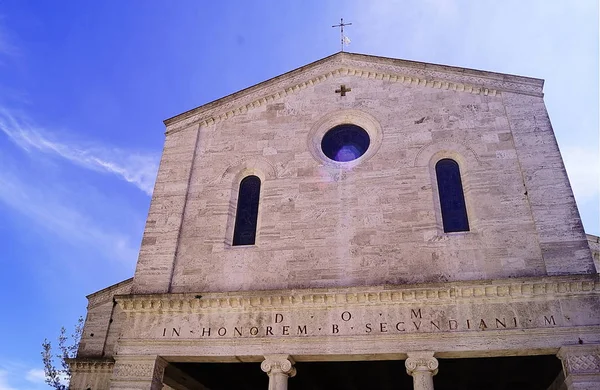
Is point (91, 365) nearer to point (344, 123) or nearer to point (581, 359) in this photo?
point (344, 123)

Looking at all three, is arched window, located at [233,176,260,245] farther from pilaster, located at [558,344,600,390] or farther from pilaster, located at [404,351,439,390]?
pilaster, located at [558,344,600,390]

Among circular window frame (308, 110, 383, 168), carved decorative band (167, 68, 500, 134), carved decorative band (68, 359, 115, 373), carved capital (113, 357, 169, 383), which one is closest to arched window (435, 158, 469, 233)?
circular window frame (308, 110, 383, 168)

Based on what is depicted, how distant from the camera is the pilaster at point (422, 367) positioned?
9695mm

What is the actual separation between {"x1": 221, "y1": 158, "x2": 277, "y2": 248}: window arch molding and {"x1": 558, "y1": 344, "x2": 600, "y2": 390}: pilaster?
6658 mm

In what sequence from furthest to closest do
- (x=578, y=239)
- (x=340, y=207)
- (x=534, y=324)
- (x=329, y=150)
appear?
(x=329, y=150) → (x=340, y=207) → (x=578, y=239) → (x=534, y=324)

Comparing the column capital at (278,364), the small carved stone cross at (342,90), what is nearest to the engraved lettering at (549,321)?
the column capital at (278,364)

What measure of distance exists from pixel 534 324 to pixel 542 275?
3.28 ft

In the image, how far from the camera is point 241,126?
1388 cm

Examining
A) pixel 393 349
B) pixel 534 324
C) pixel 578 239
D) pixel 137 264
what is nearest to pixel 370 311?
pixel 393 349

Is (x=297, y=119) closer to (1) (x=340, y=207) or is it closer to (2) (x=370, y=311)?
(1) (x=340, y=207)

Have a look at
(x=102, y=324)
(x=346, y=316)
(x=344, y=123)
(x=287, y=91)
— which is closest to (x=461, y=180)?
(x=344, y=123)

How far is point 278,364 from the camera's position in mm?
10234

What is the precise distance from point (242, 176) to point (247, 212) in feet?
3.37

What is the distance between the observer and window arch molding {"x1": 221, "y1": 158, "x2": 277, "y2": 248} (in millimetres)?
12391
